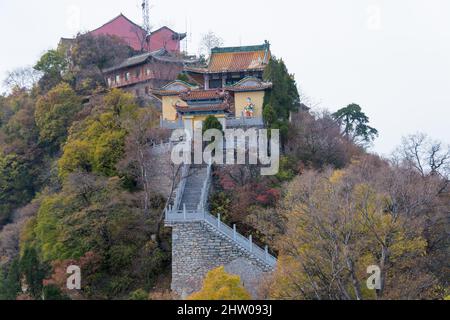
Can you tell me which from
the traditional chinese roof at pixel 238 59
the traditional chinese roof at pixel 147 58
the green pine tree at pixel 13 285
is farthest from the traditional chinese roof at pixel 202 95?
the green pine tree at pixel 13 285

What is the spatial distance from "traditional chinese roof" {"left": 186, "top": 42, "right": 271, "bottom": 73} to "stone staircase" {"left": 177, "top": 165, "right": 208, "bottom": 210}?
413 inches

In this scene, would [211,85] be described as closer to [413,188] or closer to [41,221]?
[41,221]

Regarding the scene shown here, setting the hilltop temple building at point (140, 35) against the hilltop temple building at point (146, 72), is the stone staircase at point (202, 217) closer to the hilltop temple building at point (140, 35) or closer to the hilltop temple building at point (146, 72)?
the hilltop temple building at point (146, 72)

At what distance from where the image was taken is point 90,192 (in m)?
24.4

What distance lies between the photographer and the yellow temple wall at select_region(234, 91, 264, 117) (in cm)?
3078

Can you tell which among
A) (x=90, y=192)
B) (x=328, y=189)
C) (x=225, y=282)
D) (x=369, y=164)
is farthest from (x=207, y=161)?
(x=225, y=282)

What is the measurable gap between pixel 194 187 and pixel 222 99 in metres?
7.03

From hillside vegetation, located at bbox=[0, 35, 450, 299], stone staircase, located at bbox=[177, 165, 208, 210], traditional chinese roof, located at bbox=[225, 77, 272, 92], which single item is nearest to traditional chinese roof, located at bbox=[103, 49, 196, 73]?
hillside vegetation, located at bbox=[0, 35, 450, 299]

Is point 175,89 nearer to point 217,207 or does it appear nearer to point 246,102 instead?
point 246,102

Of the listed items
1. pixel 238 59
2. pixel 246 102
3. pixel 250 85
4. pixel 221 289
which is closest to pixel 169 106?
pixel 246 102

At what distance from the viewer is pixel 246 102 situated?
31.0 m
